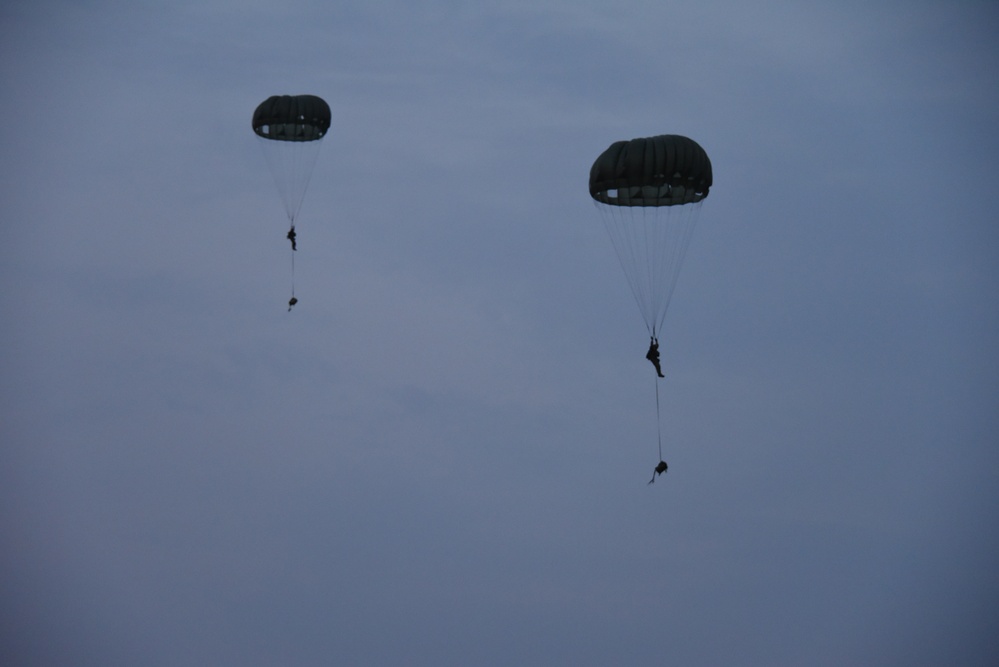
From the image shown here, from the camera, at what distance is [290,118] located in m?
44.5

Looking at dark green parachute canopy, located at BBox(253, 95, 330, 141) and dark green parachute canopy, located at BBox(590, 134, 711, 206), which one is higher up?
dark green parachute canopy, located at BBox(253, 95, 330, 141)

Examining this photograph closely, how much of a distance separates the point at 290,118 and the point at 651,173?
676 inches

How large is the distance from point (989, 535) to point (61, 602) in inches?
5451

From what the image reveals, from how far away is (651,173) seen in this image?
33906 millimetres

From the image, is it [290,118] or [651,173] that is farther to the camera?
[290,118]

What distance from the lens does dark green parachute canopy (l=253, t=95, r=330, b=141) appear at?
44.6 metres

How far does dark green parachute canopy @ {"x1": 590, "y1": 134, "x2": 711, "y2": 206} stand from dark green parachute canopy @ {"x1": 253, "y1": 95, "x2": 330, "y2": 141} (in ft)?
48.8

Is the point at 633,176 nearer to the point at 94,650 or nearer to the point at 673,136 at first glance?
the point at 673,136

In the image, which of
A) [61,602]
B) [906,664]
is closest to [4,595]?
[61,602]

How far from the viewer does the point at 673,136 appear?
3453 cm

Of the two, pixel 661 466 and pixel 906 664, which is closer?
pixel 661 466

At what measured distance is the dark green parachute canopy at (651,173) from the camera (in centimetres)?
3397

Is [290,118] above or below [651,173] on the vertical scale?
above

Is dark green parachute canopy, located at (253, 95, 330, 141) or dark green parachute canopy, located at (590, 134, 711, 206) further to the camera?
dark green parachute canopy, located at (253, 95, 330, 141)
